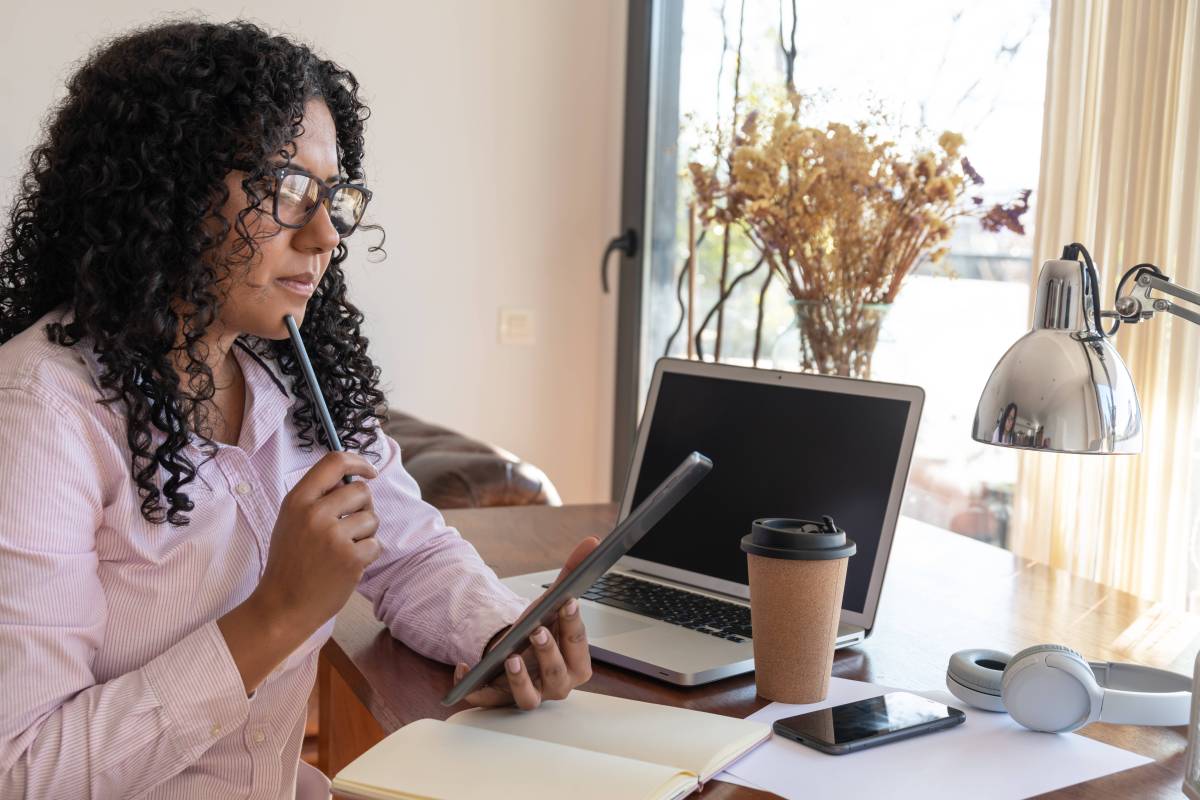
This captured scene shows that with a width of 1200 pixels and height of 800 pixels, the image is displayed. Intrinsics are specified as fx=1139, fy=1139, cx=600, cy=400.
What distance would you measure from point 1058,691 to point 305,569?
1.91 feet

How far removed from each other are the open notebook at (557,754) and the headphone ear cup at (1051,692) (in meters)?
0.20

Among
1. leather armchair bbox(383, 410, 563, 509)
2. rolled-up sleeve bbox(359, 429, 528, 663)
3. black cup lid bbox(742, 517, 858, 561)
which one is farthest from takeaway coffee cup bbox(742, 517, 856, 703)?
leather armchair bbox(383, 410, 563, 509)

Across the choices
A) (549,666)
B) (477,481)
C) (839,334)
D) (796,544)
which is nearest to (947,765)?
(796,544)

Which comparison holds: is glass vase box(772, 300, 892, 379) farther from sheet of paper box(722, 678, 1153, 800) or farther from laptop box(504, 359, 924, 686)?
sheet of paper box(722, 678, 1153, 800)

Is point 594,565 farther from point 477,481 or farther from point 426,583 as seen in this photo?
point 477,481

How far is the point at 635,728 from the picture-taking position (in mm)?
868

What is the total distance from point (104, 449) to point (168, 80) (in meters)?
0.31

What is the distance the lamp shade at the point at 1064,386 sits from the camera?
2.97 feet

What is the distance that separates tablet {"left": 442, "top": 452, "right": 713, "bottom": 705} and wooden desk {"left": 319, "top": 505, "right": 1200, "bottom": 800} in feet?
0.18

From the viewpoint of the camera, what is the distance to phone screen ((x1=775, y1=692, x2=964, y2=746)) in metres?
0.86

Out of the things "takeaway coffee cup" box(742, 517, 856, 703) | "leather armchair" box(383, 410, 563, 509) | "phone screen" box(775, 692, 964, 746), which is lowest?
"leather armchair" box(383, 410, 563, 509)

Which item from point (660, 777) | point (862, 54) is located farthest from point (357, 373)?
point (862, 54)

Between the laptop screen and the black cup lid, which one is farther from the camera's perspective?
the laptop screen

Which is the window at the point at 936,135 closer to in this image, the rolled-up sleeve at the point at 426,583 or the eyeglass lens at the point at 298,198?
the rolled-up sleeve at the point at 426,583
